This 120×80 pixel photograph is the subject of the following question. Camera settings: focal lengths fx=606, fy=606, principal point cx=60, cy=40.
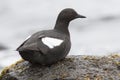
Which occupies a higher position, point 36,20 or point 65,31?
point 65,31

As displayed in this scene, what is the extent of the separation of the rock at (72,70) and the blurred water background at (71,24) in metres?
Answer: 4.57

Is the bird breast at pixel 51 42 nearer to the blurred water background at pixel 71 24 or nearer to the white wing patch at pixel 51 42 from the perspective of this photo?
the white wing patch at pixel 51 42

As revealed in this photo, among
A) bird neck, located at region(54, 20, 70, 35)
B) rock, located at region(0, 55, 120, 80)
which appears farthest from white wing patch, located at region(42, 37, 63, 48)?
bird neck, located at region(54, 20, 70, 35)

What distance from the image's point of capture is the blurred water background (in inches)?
595

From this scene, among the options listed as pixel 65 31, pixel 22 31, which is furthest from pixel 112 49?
pixel 65 31

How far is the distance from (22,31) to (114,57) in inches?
327

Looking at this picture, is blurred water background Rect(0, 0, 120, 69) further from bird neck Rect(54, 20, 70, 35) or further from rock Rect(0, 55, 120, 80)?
rock Rect(0, 55, 120, 80)

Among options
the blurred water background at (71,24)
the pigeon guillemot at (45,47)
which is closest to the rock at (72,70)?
the pigeon guillemot at (45,47)

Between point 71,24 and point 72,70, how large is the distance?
9007 millimetres

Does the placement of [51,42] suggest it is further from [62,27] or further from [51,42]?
[62,27]

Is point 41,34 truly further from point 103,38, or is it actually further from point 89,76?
point 103,38

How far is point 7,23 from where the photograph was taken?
18.9 meters

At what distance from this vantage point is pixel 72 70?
28.8 ft

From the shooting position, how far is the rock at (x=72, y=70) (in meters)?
8.63
